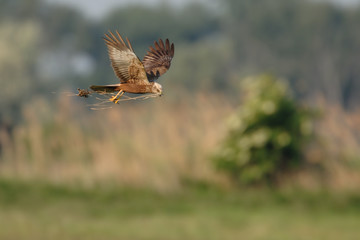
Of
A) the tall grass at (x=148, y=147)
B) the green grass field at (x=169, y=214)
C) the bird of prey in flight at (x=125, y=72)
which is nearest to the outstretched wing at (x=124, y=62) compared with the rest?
the bird of prey in flight at (x=125, y=72)

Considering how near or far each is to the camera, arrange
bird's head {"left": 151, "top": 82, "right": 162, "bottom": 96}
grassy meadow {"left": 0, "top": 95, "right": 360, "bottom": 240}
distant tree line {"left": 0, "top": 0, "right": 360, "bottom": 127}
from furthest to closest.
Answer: distant tree line {"left": 0, "top": 0, "right": 360, "bottom": 127}
grassy meadow {"left": 0, "top": 95, "right": 360, "bottom": 240}
bird's head {"left": 151, "top": 82, "right": 162, "bottom": 96}

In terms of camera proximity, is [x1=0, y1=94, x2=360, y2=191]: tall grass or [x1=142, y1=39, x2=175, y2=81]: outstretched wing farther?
[x1=0, y1=94, x2=360, y2=191]: tall grass

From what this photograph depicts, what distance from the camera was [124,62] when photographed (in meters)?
1.11

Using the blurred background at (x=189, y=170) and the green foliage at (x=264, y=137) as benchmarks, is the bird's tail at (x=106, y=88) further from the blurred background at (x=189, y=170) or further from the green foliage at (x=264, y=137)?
the green foliage at (x=264, y=137)

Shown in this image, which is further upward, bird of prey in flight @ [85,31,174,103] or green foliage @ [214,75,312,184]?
green foliage @ [214,75,312,184]

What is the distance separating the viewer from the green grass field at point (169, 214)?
31.1 feet

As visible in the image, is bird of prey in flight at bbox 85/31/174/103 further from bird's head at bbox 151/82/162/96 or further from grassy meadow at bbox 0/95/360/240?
grassy meadow at bbox 0/95/360/240

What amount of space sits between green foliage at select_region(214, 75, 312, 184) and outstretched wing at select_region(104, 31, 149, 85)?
390 inches

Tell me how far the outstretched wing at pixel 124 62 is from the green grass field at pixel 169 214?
8104mm

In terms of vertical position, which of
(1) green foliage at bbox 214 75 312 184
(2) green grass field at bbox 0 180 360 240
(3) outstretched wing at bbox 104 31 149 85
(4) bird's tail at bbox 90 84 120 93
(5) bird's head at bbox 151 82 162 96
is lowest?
(5) bird's head at bbox 151 82 162 96

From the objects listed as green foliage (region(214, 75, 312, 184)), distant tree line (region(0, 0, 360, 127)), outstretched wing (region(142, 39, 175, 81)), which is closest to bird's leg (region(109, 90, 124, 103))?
outstretched wing (region(142, 39, 175, 81))

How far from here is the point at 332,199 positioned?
10602 mm

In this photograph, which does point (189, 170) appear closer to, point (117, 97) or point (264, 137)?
point (264, 137)

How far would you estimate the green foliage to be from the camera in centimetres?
1107
